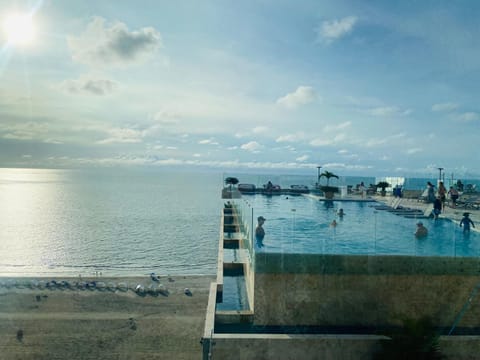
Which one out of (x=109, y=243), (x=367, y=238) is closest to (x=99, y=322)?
(x=367, y=238)

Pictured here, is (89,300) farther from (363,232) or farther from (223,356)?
(363,232)

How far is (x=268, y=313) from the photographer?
7.80 m

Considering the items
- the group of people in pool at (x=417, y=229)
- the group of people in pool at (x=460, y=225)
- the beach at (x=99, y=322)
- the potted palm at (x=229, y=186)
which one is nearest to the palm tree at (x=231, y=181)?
the potted palm at (x=229, y=186)

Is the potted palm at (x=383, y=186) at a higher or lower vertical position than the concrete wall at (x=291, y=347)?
higher

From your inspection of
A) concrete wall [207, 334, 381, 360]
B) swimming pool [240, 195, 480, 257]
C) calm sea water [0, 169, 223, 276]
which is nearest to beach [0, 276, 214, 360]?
calm sea water [0, 169, 223, 276]

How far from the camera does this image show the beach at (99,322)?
1553 cm

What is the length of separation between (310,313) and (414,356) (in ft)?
6.55

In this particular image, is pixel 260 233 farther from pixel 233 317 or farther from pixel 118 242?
pixel 118 242

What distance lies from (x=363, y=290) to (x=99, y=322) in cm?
1443

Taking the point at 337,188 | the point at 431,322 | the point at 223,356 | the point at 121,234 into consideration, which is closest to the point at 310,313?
the point at 223,356

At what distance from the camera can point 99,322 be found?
1803 cm

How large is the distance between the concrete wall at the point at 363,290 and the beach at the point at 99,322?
9227 millimetres

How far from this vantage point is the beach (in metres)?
15.5

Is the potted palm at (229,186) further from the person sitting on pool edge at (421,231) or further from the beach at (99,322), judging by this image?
the person sitting on pool edge at (421,231)
